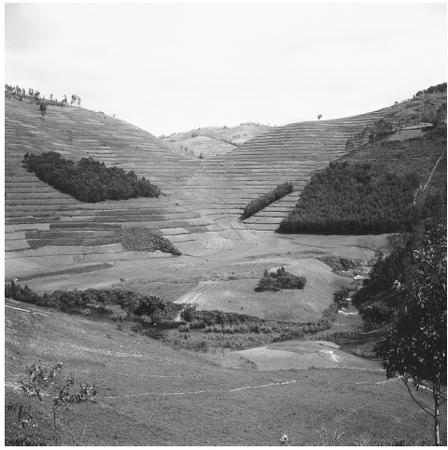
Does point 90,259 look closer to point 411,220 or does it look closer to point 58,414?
point 411,220

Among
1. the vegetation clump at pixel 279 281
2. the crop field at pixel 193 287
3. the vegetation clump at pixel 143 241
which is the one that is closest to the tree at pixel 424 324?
the crop field at pixel 193 287

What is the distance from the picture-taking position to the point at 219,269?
71.1m

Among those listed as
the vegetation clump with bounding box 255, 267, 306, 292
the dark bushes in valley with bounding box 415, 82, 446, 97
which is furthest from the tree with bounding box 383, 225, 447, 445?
the dark bushes in valley with bounding box 415, 82, 446, 97

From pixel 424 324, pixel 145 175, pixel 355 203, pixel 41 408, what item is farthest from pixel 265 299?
pixel 145 175

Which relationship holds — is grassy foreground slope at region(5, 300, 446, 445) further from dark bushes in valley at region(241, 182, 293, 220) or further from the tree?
dark bushes in valley at region(241, 182, 293, 220)

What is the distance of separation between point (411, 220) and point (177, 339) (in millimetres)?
53407

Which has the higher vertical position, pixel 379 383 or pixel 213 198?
pixel 213 198

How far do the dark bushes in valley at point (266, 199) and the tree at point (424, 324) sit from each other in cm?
8541

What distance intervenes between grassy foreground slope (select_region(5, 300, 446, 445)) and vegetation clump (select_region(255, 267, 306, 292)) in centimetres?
2312

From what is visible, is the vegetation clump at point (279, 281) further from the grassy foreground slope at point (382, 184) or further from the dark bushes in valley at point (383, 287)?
the grassy foreground slope at point (382, 184)

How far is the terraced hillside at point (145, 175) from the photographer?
81875mm

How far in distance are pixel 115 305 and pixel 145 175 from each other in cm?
6631

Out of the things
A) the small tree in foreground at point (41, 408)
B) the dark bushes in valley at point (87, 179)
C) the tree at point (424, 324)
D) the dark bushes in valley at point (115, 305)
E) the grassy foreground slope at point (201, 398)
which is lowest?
the dark bushes in valley at point (115, 305)

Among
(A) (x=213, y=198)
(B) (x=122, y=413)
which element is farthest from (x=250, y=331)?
(A) (x=213, y=198)
